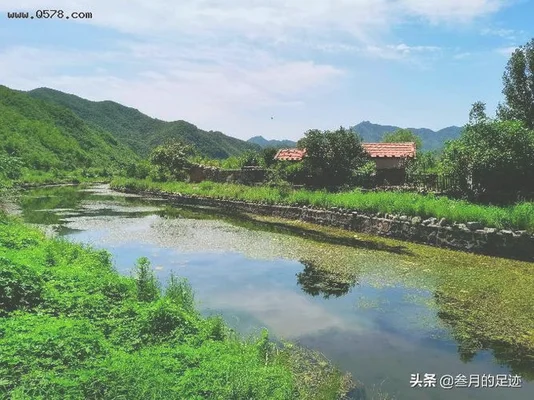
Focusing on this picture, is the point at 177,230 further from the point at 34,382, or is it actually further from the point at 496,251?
the point at 34,382

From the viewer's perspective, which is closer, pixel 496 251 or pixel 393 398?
pixel 393 398

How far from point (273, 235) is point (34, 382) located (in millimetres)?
16020

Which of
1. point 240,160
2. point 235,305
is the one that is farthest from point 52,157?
point 235,305

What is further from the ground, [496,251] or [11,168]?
[11,168]

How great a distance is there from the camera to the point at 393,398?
679cm

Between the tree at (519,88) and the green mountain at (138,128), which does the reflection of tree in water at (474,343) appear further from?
the green mountain at (138,128)

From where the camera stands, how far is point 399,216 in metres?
19.9

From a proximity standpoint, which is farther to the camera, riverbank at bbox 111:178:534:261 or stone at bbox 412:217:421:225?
stone at bbox 412:217:421:225

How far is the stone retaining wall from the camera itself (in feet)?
51.5

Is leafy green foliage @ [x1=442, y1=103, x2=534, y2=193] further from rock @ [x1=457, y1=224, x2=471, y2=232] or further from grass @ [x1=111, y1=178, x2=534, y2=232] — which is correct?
rock @ [x1=457, y1=224, x2=471, y2=232]

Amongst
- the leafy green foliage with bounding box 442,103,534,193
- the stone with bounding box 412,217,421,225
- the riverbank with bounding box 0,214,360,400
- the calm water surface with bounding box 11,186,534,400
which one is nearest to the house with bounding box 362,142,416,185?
the leafy green foliage with bounding box 442,103,534,193

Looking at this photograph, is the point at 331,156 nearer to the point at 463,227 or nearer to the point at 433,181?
the point at 433,181

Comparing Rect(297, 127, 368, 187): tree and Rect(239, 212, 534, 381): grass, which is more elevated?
Rect(297, 127, 368, 187): tree

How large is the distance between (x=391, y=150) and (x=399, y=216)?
48.7 ft
